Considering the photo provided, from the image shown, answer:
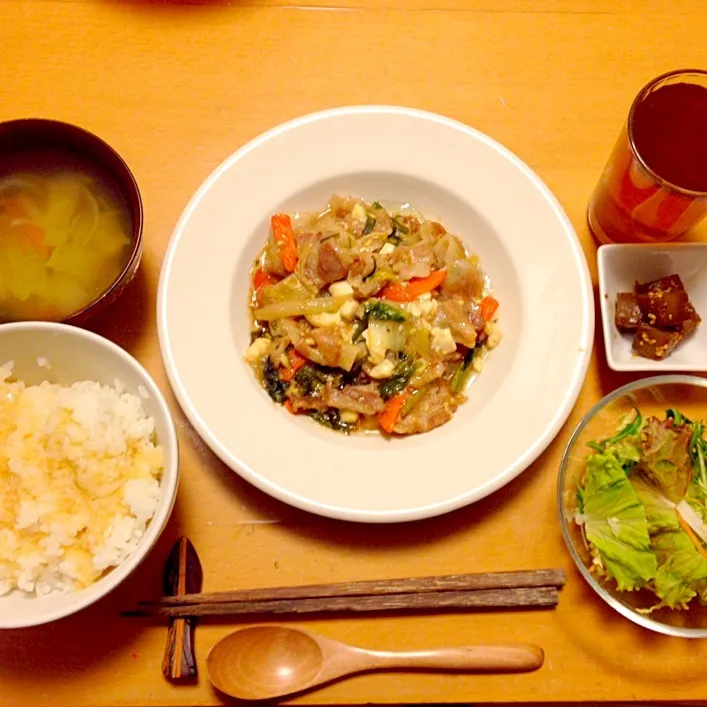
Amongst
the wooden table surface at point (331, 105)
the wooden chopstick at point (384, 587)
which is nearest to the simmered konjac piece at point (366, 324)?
the wooden table surface at point (331, 105)

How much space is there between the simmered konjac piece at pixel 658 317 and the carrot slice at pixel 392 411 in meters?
0.61

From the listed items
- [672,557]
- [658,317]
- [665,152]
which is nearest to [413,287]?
[658,317]

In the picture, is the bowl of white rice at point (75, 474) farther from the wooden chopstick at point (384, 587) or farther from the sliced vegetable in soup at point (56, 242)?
the wooden chopstick at point (384, 587)

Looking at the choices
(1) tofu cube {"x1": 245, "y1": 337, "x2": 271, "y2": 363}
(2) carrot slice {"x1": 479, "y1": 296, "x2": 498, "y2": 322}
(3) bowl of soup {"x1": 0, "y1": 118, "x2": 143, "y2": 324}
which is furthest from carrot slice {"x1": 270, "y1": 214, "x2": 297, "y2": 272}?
(2) carrot slice {"x1": 479, "y1": 296, "x2": 498, "y2": 322}

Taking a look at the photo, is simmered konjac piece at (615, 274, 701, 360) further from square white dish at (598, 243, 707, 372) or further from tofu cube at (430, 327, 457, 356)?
tofu cube at (430, 327, 457, 356)

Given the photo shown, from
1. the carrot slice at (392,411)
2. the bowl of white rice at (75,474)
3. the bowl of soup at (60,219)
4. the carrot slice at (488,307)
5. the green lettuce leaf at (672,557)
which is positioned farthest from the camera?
the carrot slice at (488,307)

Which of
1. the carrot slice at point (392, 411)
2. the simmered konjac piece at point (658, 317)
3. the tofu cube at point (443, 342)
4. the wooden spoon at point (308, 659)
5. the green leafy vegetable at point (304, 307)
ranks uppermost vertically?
the simmered konjac piece at point (658, 317)

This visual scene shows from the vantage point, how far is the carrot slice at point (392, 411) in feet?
6.37

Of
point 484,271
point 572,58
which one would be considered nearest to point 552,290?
point 484,271

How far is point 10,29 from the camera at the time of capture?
2.25 metres

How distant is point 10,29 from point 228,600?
1841 mm

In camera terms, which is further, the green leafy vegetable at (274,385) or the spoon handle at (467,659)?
the green leafy vegetable at (274,385)

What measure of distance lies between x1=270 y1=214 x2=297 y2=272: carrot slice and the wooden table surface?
0.98 feet

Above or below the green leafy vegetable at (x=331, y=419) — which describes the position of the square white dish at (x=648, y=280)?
above
